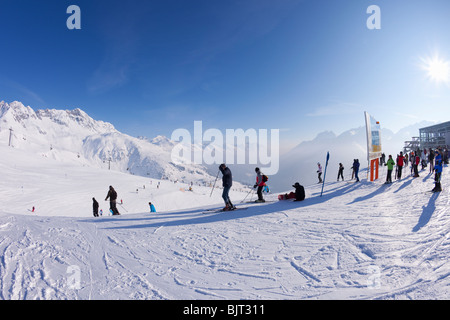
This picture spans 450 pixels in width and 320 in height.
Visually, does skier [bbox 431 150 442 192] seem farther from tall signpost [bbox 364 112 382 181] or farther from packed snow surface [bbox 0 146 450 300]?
tall signpost [bbox 364 112 382 181]

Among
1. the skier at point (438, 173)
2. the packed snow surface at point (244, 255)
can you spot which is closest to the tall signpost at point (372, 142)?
the skier at point (438, 173)

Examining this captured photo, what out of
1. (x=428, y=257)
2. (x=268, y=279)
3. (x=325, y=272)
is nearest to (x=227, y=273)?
(x=268, y=279)

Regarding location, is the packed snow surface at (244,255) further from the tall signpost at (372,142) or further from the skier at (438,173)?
the tall signpost at (372,142)

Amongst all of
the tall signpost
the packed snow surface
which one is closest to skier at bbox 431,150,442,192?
the packed snow surface

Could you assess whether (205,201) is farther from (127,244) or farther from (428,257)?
(428,257)

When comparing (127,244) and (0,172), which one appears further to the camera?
(0,172)

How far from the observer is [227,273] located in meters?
4.24

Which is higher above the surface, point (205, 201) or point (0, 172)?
point (0, 172)

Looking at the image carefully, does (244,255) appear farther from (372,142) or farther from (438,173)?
(372,142)

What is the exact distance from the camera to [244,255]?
5000 millimetres

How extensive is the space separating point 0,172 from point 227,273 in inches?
2032
